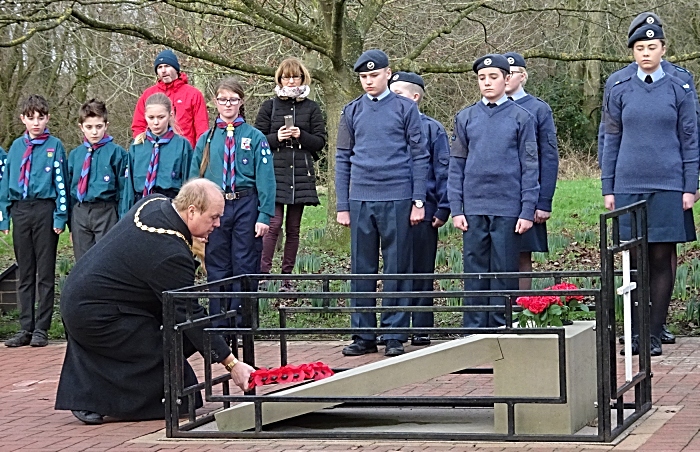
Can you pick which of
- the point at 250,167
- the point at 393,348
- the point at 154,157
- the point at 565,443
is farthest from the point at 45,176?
the point at 565,443

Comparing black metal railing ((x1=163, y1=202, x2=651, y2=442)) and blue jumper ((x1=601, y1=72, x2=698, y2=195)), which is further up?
blue jumper ((x1=601, y1=72, x2=698, y2=195))

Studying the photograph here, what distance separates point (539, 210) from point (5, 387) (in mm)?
4073

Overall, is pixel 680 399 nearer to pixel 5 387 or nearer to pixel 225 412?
pixel 225 412

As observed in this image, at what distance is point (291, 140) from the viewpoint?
436 inches

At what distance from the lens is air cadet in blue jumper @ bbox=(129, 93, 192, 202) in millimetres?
9688

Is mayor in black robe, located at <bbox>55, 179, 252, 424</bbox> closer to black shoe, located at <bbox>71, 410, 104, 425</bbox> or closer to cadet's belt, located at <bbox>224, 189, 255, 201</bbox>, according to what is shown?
black shoe, located at <bbox>71, 410, 104, 425</bbox>

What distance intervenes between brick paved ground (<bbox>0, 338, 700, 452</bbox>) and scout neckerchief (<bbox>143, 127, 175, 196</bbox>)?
5.06ft

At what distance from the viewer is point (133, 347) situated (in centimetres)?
703

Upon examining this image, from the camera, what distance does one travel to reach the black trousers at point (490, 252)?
8.87 meters

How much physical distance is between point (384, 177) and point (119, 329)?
2.84 metres

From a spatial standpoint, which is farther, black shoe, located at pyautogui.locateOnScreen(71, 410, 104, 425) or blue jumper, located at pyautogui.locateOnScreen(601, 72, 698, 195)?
blue jumper, located at pyautogui.locateOnScreen(601, 72, 698, 195)

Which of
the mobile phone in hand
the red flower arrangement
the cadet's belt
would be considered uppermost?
the mobile phone in hand

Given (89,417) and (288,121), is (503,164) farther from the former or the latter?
(89,417)

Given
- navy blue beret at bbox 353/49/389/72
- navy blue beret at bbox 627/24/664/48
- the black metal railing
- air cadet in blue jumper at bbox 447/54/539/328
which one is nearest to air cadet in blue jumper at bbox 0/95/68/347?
navy blue beret at bbox 353/49/389/72
